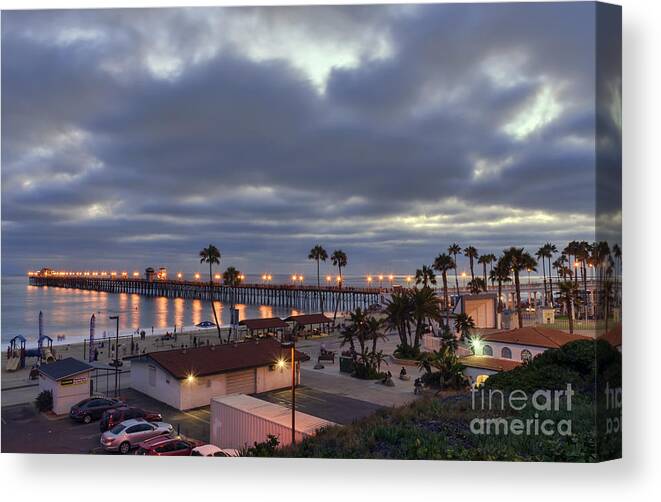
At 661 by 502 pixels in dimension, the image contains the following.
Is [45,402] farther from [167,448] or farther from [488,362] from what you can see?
[488,362]

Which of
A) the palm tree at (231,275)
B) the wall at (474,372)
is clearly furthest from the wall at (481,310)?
the palm tree at (231,275)

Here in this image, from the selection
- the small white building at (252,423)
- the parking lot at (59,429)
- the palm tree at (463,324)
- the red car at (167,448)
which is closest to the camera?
the small white building at (252,423)

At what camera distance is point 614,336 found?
465 inches

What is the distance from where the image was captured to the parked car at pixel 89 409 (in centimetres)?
1781

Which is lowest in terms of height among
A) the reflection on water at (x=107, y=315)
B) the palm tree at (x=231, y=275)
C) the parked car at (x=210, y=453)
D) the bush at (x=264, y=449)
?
the reflection on water at (x=107, y=315)

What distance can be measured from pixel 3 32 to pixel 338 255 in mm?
81059

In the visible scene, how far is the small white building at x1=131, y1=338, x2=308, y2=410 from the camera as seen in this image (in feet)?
65.6

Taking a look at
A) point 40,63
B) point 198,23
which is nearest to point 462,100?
point 198,23

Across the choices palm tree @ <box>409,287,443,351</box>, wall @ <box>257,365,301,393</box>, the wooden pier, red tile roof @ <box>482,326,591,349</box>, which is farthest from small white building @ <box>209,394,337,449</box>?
the wooden pier

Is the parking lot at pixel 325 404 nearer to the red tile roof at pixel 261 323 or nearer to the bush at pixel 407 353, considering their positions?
the bush at pixel 407 353

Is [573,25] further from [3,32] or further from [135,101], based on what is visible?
[3,32]

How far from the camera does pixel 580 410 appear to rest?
11.9 meters

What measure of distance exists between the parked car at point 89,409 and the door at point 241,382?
4.79 metres

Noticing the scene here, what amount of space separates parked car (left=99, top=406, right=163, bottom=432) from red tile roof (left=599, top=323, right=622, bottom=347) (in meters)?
15.7
